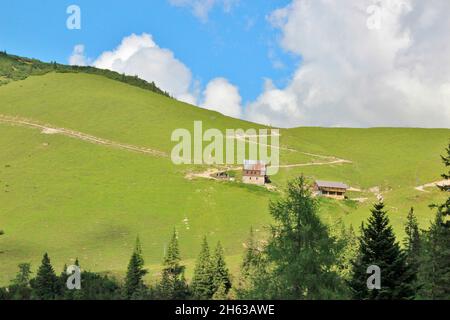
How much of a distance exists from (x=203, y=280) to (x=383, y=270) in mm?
34017

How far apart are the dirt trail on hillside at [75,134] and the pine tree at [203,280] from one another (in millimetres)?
79095

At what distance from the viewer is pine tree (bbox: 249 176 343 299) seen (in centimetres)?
2361

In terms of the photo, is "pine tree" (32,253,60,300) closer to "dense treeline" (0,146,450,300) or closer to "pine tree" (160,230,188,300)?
"dense treeline" (0,146,450,300)

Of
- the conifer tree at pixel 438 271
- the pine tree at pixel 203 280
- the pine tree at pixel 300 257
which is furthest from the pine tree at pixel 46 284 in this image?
the conifer tree at pixel 438 271

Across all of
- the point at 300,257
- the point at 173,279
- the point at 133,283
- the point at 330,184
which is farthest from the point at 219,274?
the point at 330,184

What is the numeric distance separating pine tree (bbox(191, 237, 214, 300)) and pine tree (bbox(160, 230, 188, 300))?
4.50 ft

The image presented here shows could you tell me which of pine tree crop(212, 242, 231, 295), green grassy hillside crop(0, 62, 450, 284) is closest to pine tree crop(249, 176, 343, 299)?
pine tree crop(212, 242, 231, 295)

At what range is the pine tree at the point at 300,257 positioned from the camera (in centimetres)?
2361

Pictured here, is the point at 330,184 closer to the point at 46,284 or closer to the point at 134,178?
the point at 134,178

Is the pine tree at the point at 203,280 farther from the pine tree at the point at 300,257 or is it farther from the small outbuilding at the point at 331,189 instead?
the small outbuilding at the point at 331,189

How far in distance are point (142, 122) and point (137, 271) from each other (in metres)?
112

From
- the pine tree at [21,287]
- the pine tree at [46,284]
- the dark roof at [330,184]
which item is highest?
the dark roof at [330,184]

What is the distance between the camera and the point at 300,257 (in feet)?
77.5

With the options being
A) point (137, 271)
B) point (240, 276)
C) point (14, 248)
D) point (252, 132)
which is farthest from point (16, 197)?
point (252, 132)
